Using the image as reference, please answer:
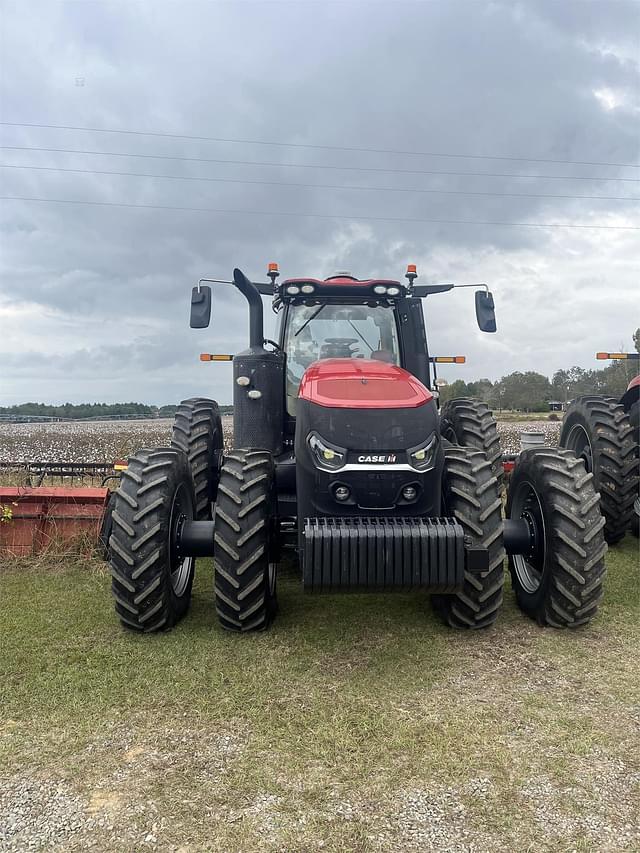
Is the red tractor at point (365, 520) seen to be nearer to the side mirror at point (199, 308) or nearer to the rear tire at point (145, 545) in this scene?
the rear tire at point (145, 545)

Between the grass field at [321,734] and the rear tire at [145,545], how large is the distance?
203 millimetres

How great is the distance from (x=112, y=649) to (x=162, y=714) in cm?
92

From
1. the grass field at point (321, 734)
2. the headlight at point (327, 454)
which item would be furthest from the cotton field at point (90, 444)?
the headlight at point (327, 454)

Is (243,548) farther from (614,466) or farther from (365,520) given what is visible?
(614,466)

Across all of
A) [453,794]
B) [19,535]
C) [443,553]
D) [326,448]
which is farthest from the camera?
[19,535]

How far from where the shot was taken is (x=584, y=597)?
12.7 ft

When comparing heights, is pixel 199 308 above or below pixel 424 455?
above

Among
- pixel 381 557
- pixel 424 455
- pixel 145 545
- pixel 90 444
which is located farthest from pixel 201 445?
pixel 90 444

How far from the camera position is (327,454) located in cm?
369

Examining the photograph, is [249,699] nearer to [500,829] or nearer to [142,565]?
[142,565]

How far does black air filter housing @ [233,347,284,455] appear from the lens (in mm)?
4863

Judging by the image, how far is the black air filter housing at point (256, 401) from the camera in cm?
486

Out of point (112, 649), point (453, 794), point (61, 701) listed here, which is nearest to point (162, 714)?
point (61, 701)

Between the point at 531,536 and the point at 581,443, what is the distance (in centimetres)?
302
